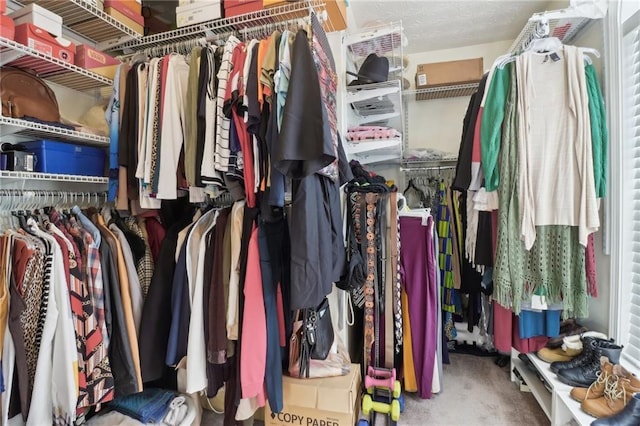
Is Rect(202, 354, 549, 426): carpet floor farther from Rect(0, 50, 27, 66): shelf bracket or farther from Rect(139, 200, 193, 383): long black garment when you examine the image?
Rect(0, 50, 27, 66): shelf bracket

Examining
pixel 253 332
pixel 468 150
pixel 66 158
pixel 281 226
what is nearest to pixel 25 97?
pixel 66 158

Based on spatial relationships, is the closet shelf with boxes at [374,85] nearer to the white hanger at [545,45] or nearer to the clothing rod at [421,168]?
the clothing rod at [421,168]

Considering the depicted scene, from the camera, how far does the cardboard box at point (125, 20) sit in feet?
4.72

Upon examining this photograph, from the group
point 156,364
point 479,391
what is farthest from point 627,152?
point 156,364

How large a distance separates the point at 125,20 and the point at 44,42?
45 centimetres

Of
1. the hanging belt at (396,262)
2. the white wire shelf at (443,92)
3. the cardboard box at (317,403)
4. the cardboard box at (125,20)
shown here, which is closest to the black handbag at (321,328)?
the cardboard box at (317,403)

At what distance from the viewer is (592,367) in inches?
52.4

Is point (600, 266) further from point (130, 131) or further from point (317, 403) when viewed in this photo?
point (130, 131)

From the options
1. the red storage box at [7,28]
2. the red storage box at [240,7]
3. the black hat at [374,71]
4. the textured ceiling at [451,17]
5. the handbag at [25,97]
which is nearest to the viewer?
the red storage box at [7,28]

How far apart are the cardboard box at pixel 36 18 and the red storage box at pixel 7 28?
0.08m

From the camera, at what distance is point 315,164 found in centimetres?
99

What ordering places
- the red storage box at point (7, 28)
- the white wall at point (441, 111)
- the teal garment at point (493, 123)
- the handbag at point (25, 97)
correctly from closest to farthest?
1. the red storage box at point (7, 28)
2. the handbag at point (25, 97)
3. the teal garment at point (493, 123)
4. the white wall at point (441, 111)

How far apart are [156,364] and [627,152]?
2339mm

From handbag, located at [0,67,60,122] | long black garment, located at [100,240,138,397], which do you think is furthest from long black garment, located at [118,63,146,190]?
long black garment, located at [100,240,138,397]
